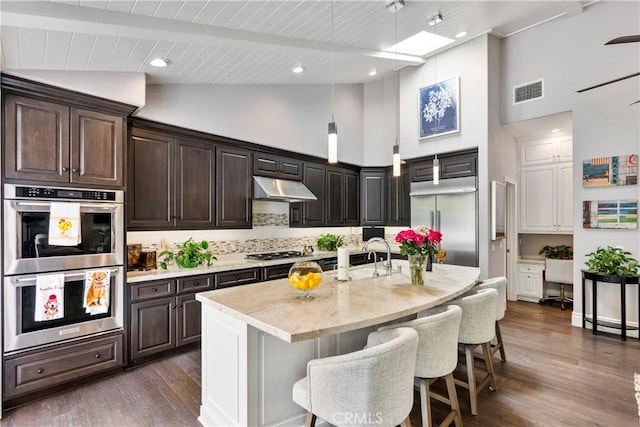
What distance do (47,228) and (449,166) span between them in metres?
5.04

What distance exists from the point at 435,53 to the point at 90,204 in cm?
513

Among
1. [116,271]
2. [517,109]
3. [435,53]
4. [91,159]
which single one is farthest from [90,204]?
[517,109]

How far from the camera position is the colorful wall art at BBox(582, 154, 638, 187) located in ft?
13.4

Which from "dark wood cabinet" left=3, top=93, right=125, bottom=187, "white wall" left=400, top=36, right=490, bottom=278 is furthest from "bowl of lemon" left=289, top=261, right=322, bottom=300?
"white wall" left=400, top=36, right=490, bottom=278

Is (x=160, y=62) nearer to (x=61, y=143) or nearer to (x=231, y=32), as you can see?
(x=231, y=32)

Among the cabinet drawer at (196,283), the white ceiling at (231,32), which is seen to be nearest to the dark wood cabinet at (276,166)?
the white ceiling at (231,32)

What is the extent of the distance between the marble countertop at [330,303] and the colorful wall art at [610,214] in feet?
8.35

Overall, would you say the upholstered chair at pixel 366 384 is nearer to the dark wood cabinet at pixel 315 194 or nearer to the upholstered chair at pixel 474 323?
the upholstered chair at pixel 474 323

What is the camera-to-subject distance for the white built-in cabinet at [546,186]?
560cm

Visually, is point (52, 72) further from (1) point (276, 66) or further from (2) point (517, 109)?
(2) point (517, 109)

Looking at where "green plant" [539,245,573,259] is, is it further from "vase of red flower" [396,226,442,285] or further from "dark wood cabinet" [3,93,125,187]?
"dark wood cabinet" [3,93,125,187]

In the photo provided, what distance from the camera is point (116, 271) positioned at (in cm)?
308

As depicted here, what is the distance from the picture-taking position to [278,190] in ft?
15.4

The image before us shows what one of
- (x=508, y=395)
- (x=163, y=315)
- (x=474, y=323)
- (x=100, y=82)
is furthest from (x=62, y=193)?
(x=508, y=395)
